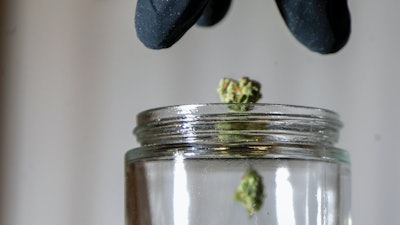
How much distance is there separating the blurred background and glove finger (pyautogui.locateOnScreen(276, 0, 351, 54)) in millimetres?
267

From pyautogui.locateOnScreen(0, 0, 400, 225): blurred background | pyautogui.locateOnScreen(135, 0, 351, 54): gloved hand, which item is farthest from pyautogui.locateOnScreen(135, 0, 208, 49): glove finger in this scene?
pyautogui.locateOnScreen(0, 0, 400, 225): blurred background

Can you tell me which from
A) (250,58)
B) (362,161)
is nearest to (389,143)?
(362,161)

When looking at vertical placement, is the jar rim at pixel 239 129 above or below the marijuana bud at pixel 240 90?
below

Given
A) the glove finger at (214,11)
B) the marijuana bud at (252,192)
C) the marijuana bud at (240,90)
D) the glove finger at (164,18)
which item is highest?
the glove finger at (214,11)

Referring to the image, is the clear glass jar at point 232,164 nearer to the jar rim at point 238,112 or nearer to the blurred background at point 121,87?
the jar rim at point 238,112

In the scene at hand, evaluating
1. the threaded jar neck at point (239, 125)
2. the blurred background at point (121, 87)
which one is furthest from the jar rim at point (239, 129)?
the blurred background at point (121, 87)

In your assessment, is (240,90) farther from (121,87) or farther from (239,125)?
(121,87)

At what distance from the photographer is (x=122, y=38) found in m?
0.60

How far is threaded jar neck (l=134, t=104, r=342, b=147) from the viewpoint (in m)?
0.35

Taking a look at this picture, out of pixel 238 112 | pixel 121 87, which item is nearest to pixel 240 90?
pixel 238 112

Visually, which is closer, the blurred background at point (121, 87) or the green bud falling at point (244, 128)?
the green bud falling at point (244, 128)

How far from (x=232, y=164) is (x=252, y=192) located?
0.7 inches

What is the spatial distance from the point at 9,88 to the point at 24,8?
73 mm

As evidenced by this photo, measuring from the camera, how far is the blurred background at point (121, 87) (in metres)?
0.58
